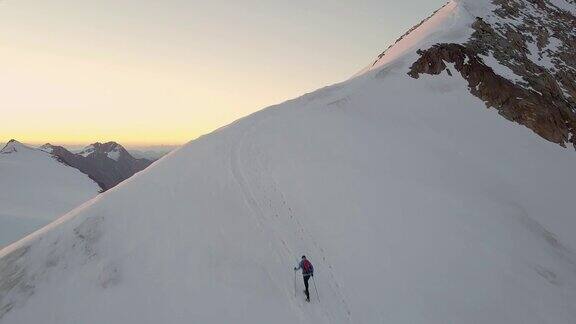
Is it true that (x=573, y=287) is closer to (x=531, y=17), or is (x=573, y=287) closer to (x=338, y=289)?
(x=338, y=289)

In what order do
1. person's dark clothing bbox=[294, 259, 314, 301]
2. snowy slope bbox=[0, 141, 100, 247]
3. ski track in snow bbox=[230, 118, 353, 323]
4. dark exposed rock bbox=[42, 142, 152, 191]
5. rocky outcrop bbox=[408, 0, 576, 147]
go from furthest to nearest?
dark exposed rock bbox=[42, 142, 152, 191] → snowy slope bbox=[0, 141, 100, 247] → rocky outcrop bbox=[408, 0, 576, 147] → ski track in snow bbox=[230, 118, 353, 323] → person's dark clothing bbox=[294, 259, 314, 301]

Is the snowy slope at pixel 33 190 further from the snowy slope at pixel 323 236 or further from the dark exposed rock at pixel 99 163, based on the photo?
the dark exposed rock at pixel 99 163

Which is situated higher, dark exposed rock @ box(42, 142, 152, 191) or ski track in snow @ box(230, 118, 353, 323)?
ski track in snow @ box(230, 118, 353, 323)

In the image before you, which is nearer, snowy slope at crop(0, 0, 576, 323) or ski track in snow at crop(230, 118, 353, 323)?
snowy slope at crop(0, 0, 576, 323)

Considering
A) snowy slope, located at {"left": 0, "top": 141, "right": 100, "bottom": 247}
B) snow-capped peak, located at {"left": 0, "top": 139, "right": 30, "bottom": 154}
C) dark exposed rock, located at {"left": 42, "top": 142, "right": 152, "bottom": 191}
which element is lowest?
dark exposed rock, located at {"left": 42, "top": 142, "right": 152, "bottom": 191}

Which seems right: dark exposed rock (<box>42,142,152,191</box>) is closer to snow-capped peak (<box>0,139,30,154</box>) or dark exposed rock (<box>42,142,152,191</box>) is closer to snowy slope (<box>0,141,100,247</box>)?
snow-capped peak (<box>0,139,30,154</box>)

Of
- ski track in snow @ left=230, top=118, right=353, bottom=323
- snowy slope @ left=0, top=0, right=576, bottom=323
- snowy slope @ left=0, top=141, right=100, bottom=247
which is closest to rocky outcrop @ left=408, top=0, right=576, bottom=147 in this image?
snowy slope @ left=0, top=0, right=576, bottom=323

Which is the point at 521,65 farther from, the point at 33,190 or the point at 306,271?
the point at 33,190
